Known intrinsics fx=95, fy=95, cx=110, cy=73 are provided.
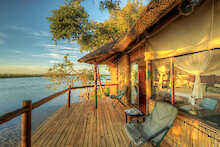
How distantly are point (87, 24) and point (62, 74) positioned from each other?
7.69 m

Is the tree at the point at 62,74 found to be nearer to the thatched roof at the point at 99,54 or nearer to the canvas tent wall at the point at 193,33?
the thatched roof at the point at 99,54

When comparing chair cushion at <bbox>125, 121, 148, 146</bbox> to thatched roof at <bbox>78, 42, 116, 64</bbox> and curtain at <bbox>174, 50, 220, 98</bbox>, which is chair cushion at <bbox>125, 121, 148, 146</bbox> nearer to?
curtain at <bbox>174, 50, 220, 98</bbox>

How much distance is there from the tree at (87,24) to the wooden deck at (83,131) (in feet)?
23.6

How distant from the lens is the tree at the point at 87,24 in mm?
8094

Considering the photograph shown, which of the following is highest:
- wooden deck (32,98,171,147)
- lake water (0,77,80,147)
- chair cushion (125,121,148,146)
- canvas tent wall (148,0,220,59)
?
canvas tent wall (148,0,220,59)

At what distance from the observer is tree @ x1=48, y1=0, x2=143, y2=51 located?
809 centimetres

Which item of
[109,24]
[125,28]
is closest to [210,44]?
[125,28]

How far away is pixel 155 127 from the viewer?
199 centimetres

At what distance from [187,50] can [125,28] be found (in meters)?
7.47

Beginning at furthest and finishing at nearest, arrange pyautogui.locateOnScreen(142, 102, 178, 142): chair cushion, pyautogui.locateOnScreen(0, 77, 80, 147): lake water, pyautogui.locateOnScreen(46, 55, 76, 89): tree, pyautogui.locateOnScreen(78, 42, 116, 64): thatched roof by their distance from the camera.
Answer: pyautogui.locateOnScreen(46, 55, 76, 89): tree → pyautogui.locateOnScreen(0, 77, 80, 147): lake water → pyautogui.locateOnScreen(78, 42, 116, 64): thatched roof → pyautogui.locateOnScreen(142, 102, 178, 142): chair cushion

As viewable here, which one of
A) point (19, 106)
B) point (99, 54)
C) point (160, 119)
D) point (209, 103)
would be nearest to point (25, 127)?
point (160, 119)

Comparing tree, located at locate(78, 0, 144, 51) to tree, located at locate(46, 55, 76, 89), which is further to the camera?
tree, located at locate(46, 55, 76, 89)

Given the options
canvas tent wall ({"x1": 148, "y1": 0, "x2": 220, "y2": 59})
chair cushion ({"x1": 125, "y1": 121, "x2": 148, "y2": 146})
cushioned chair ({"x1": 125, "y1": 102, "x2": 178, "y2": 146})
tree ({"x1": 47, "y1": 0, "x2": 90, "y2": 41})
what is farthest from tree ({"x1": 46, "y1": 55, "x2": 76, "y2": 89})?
canvas tent wall ({"x1": 148, "y1": 0, "x2": 220, "y2": 59})

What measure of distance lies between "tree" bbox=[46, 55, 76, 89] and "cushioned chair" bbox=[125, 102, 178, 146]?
41.7 feet
